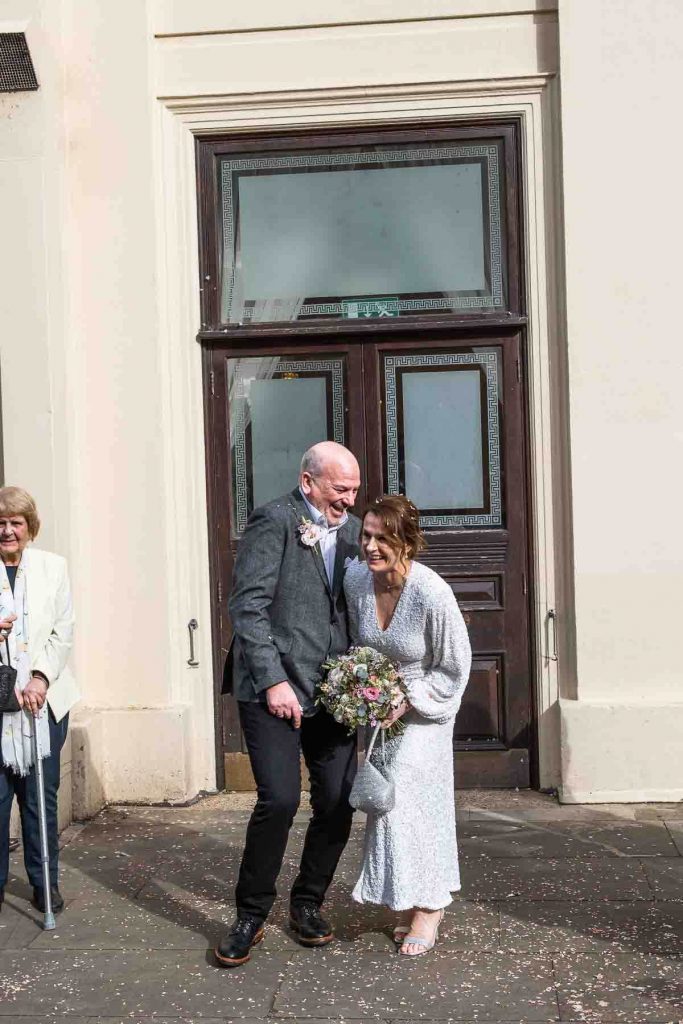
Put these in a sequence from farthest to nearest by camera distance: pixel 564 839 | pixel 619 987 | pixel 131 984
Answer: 1. pixel 564 839
2. pixel 131 984
3. pixel 619 987

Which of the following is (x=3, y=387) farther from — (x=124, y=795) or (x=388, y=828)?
(x=388, y=828)

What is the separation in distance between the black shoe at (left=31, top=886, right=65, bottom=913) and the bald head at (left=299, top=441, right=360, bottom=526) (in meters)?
1.94

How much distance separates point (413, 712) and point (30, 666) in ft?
5.29

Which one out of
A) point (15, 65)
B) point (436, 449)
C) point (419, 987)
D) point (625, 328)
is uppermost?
point (15, 65)

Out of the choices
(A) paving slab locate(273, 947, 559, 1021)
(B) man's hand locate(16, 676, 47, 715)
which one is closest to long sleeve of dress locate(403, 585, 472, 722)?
(A) paving slab locate(273, 947, 559, 1021)

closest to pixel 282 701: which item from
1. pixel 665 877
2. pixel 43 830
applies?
pixel 43 830

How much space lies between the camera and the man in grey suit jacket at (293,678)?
4930mm

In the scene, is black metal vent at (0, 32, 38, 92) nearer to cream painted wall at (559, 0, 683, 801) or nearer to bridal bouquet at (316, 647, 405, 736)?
cream painted wall at (559, 0, 683, 801)

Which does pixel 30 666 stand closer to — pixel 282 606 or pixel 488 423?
pixel 282 606

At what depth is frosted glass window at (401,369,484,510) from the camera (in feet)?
24.0

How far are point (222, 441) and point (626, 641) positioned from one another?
237cm

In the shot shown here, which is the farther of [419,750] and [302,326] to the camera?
[302,326]

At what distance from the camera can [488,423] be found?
7.31 m

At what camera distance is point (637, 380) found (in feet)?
22.9
